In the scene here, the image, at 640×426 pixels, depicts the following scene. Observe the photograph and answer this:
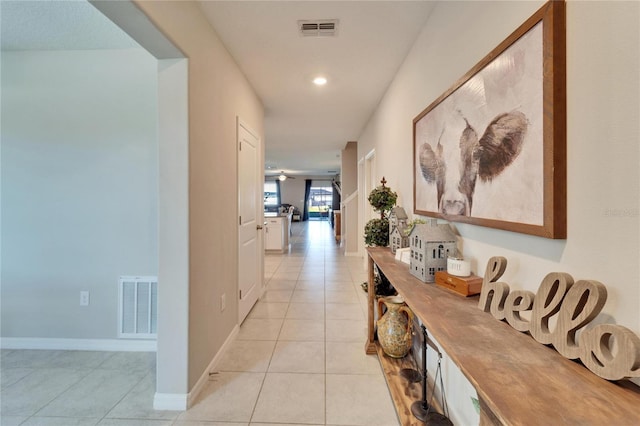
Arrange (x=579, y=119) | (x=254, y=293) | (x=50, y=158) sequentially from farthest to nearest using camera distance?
1. (x=254, y=293)
2. (x=50, y=158)
3. (x=579, y=119)

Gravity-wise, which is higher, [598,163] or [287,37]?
[287,37]

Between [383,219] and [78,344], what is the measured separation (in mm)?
2795

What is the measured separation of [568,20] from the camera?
81 cm

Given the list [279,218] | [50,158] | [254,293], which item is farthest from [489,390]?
[279,218]

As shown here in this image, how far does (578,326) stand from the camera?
68cm

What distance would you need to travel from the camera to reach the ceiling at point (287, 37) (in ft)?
6.06

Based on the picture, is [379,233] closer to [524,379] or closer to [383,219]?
[383,219]

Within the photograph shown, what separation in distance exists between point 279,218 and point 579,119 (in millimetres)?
5915

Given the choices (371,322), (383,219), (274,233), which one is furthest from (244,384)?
(274,233)

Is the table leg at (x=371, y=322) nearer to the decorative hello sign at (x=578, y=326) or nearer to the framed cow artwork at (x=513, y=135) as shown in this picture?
the framed cow artwork at (x=513, y=135)

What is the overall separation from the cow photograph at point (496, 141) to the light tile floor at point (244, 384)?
126 cm

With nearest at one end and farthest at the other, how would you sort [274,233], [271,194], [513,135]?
[513,135] → [274,233] → [271,194]

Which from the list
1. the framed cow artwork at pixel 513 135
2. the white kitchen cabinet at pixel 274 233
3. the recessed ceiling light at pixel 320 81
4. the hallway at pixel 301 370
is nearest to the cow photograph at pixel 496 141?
the framed cow artwork at pixel 513 135

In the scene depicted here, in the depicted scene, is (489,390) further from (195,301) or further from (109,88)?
(109,88)
